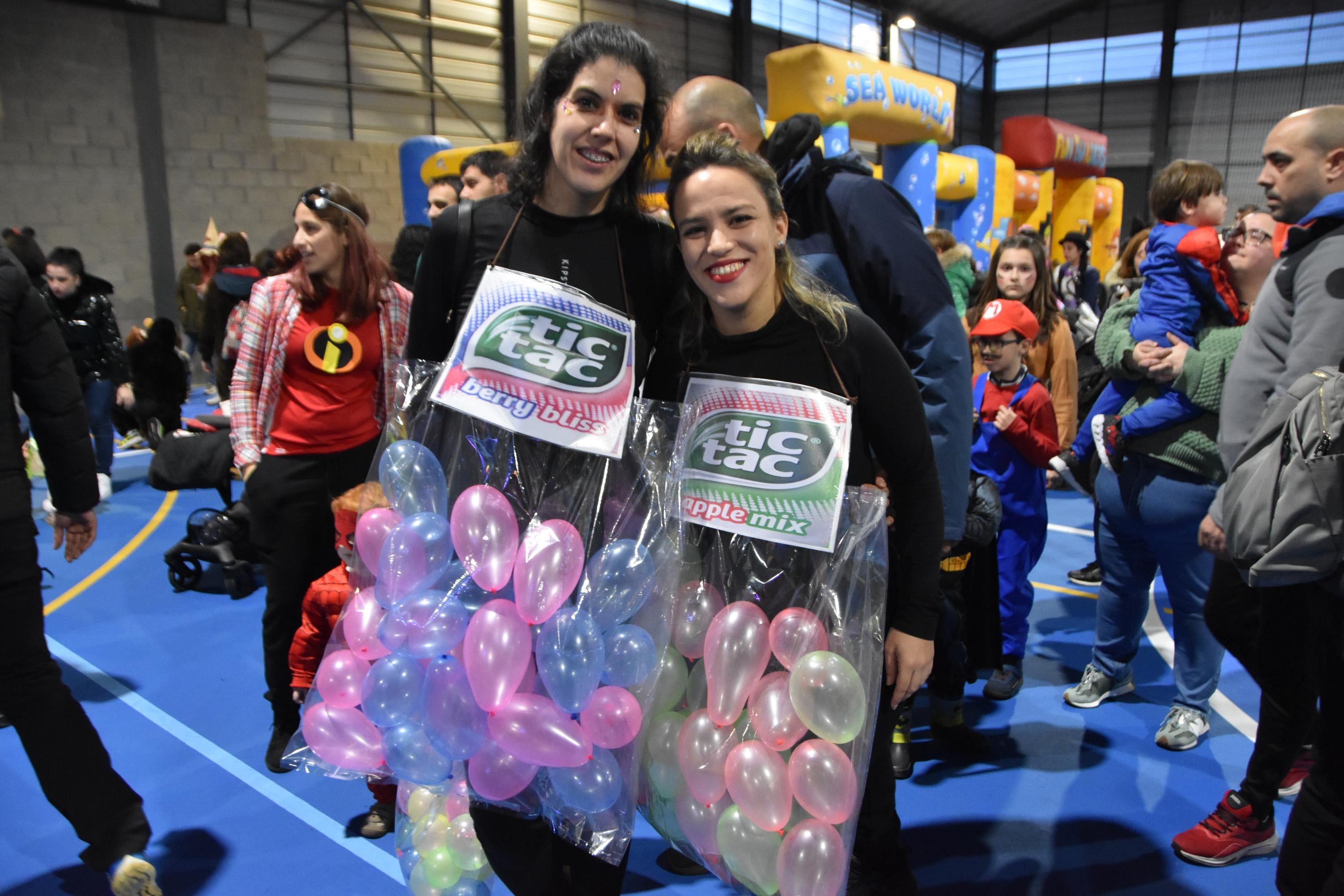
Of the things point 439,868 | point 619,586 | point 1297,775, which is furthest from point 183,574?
point 1297,775

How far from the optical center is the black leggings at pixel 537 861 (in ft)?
5.19

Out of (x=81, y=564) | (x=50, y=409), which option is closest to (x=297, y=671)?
(x=50, y=409)

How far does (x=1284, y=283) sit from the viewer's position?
6.07ft

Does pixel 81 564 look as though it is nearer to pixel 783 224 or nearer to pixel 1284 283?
pixel 783 224

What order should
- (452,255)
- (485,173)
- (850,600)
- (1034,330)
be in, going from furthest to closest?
1. (485,173)
2. (1034,330)
3. (452,255)
4. (850,600)

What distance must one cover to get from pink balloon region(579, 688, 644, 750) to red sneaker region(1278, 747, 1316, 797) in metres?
2.17

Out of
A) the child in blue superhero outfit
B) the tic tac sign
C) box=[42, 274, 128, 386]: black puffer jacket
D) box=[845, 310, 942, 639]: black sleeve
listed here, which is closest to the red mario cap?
the child in blue superhero outfit

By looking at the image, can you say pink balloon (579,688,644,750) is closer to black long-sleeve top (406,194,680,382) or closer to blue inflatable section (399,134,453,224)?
black long-sleeve top (406,194,680,382)

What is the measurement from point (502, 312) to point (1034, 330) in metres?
2.21

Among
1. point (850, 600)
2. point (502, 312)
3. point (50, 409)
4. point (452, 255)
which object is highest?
point (452, 255)

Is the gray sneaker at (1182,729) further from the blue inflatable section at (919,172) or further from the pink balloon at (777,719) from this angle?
the blue inflatable section at (919,172)

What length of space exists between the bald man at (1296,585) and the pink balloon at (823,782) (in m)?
0.87

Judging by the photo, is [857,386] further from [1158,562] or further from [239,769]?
[239,769]

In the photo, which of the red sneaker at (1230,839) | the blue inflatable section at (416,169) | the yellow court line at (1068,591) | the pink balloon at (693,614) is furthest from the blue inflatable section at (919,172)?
the pink balloon at (693,614)
